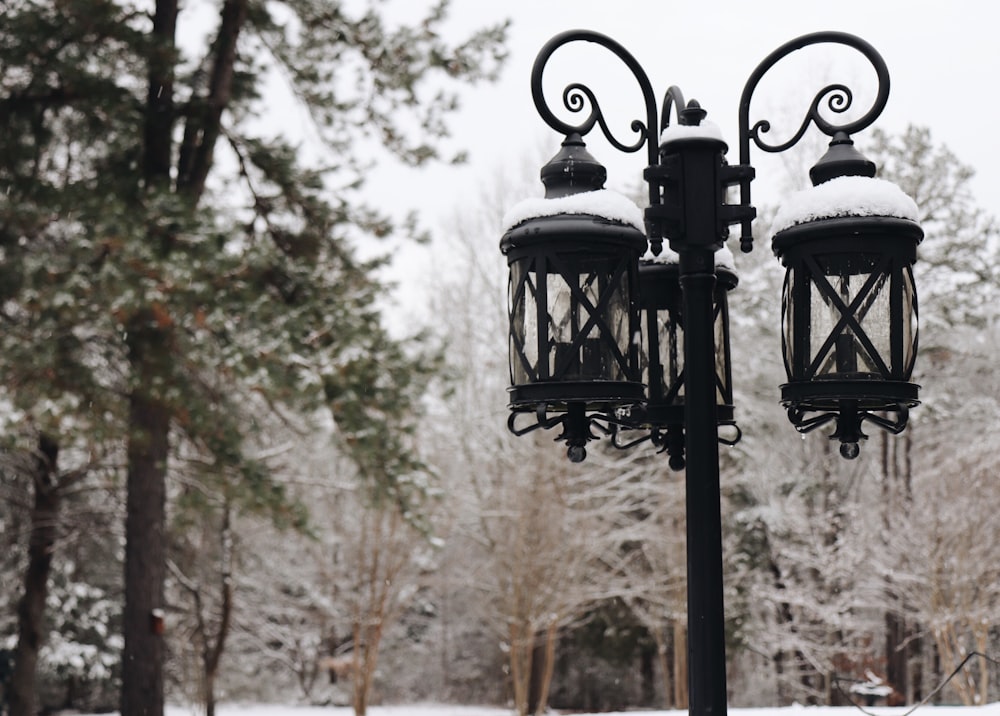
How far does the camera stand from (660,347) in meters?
2.71

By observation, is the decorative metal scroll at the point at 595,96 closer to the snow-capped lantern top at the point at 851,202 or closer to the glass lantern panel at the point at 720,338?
the snow-capped lantern top at the point at 851,202

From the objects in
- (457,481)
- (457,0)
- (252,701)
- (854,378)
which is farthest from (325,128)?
(252,701)

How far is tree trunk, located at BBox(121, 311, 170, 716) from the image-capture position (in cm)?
880

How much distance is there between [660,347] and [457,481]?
13192 mm

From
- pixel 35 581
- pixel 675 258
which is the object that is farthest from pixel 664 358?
pixel 35 581

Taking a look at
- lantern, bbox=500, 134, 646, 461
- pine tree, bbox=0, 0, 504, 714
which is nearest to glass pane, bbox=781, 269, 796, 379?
lantern, bbox=500, 134, 646, 461

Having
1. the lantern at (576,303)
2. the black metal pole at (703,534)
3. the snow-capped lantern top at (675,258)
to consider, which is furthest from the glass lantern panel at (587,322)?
the snow-capped lantern top at (675,258)

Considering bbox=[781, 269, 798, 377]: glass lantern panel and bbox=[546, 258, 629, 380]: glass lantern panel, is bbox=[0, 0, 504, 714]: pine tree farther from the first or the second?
bbox=[781, 269, 798, 377]: glass lantern panel

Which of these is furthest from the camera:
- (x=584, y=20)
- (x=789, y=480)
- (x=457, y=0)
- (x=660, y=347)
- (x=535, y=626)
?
(x=789, y=480)

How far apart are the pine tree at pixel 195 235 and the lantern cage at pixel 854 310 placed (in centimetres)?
622

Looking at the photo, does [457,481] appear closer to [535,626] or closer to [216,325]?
[535,626]

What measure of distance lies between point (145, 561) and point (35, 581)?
4797 millimetres

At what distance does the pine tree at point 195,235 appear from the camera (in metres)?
7.92

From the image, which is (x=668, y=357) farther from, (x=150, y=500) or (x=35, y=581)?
(x=35, y=581)
